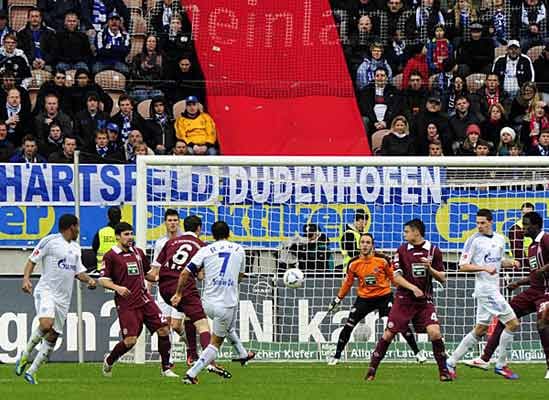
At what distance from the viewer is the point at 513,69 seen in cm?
2539

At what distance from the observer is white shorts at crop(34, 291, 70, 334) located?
1602 cm

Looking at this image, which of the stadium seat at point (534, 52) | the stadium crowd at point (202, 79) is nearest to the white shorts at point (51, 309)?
the stadium crowd at point (202, 79)

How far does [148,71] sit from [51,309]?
31.1 ft

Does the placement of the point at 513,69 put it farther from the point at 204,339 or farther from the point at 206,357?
the point at 206,357

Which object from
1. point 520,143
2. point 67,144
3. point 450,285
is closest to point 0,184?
point 67,144

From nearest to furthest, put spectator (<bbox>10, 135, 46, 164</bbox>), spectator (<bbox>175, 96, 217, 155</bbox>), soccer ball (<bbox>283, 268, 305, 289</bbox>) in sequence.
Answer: soccer ball (<bbox>283, 268, 305, 289</bbox>), spectator (<bbox>10, 135, 46, 164</bbox>), spectator (<bbox>175, 96, 217, 155</bbox>)

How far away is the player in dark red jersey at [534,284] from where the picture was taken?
16.8 meters

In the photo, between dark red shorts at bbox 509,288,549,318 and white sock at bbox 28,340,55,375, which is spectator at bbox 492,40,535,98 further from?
white sock at bbox 28,340,55,375

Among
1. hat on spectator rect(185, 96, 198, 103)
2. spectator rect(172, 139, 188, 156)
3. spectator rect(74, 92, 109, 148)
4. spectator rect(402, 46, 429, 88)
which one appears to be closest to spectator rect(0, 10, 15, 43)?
spectator rect(74, 92, 109, 148)

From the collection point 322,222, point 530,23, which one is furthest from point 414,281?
point 530,23

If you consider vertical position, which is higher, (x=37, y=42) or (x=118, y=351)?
(x=37, y=42)

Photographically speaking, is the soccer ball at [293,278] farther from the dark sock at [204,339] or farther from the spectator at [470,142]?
the spectator at [470,142]

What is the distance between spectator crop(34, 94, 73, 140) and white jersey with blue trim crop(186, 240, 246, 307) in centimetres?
800

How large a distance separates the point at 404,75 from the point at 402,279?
9.39 meters
